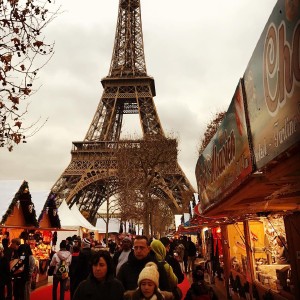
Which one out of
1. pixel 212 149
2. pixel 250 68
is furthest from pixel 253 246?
pixel 250 68

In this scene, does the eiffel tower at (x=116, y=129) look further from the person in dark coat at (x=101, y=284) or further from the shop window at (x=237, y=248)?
the person in dark coat at (x=101, y=284)

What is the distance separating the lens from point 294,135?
2365mm

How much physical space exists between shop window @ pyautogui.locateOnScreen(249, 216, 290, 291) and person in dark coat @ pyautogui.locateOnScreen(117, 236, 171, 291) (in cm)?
281

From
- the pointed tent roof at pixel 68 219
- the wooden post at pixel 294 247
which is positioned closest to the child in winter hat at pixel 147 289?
the wooden post at pixel 294 247

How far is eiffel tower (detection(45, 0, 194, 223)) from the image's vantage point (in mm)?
43750

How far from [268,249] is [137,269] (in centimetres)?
422

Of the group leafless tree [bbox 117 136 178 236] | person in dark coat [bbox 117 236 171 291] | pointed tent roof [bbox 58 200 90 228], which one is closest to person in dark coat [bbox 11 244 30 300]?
person in dark coat [bbox 117 236 171 291]

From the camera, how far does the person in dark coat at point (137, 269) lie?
13.5 feet

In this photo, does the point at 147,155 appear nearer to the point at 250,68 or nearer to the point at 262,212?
the point at 262,212

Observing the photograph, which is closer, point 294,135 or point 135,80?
point 294,135

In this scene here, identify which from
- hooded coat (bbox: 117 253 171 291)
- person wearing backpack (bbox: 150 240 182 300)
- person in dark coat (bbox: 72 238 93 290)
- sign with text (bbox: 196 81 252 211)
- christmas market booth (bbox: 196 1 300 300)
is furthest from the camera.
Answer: person in dark coat (bbox: 72 238 93 290)

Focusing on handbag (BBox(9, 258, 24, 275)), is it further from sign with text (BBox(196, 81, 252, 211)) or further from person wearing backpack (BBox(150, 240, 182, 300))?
sign with text (BBox(196, 81, 252, 211))

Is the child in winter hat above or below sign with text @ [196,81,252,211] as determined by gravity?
below

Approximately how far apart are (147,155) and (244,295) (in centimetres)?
2456
